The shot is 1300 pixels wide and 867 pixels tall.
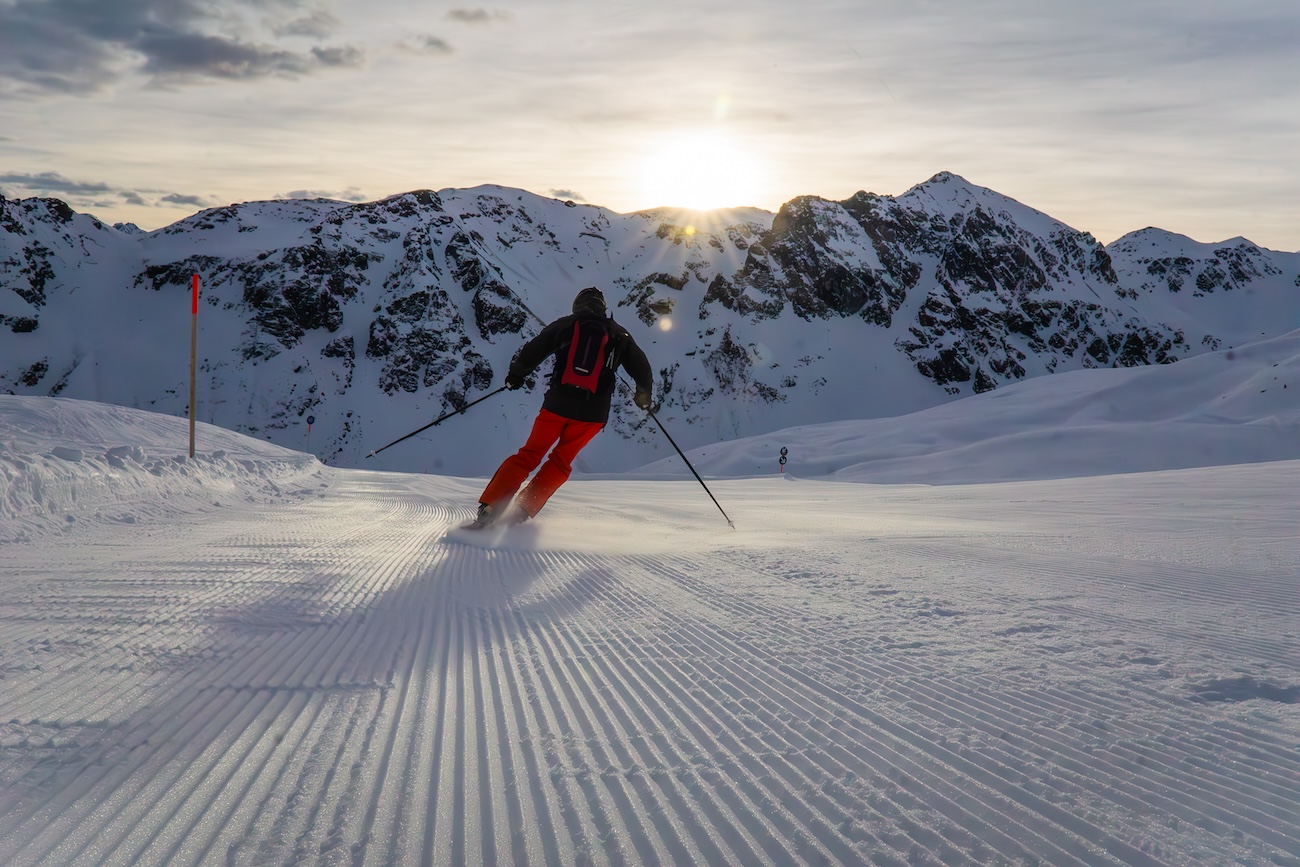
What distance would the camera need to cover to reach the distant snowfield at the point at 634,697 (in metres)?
1.70

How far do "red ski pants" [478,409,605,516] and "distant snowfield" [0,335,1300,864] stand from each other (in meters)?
0.90

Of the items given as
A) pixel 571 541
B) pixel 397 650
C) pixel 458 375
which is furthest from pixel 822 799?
pixel 458 375

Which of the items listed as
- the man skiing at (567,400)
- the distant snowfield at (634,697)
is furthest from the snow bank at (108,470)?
the man skiing at (567,400)

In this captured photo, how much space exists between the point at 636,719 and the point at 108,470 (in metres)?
6.82

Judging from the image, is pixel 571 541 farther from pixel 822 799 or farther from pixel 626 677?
pixel 822 799

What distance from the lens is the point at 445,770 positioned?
6.35ft

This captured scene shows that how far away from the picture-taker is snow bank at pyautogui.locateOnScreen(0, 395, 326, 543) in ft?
Result: 19.1

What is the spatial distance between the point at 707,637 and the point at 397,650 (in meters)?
1.22

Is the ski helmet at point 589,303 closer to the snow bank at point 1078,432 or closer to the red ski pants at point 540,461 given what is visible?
the red ski pants at point 540,461

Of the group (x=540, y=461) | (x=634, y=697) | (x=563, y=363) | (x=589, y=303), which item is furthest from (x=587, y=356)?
(x=634, y=697)

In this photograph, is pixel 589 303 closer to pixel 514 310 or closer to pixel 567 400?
pixel 567 400

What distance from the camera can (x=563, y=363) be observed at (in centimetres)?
731

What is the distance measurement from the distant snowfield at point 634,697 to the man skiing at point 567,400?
1046mm

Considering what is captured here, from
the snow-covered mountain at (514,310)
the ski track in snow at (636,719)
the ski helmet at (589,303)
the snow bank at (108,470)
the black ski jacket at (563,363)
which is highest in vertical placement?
the snow-covered mountain at (514,310)
